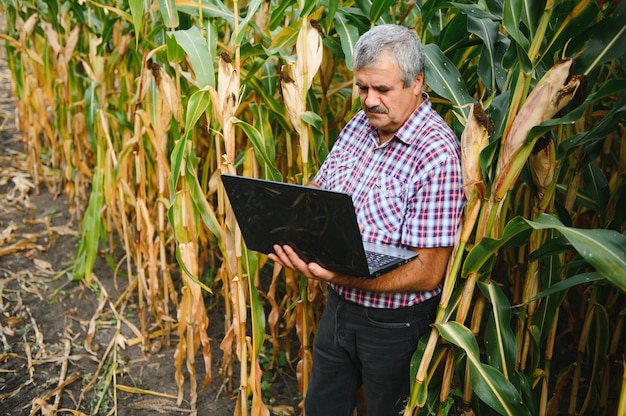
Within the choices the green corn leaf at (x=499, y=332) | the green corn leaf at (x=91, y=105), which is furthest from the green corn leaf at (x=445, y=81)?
the green corn leaf at (x=91, y=105)

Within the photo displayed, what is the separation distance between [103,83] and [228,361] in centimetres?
151

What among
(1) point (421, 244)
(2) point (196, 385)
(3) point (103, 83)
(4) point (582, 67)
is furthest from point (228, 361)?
(4) point (582, 67)

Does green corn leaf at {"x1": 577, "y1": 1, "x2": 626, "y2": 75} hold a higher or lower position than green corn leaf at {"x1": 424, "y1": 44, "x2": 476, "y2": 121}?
higher

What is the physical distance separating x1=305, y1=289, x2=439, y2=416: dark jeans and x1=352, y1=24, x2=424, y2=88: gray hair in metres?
0.68

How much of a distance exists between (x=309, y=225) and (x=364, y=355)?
1.73 ft

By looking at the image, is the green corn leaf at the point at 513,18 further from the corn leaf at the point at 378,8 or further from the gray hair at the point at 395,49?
the corn leaf at the point at 378,8

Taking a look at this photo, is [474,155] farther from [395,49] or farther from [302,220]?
[302,220]

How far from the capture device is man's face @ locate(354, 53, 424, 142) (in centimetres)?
161

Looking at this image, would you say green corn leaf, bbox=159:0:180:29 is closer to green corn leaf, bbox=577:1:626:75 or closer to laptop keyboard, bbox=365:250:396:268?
laptop keyboard, bbox=365:250:396:268

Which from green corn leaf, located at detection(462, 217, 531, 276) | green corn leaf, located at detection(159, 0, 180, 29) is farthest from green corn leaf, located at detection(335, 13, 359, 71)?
green corn leaf, located at detection(462, 217, 531, 276)

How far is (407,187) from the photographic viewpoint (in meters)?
1.65

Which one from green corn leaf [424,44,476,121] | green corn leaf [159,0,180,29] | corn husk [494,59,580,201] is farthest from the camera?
green corn leaf [159,0,180,29]

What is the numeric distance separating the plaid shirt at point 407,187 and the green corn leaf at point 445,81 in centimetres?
6

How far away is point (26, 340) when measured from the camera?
A: 2.87 meters
